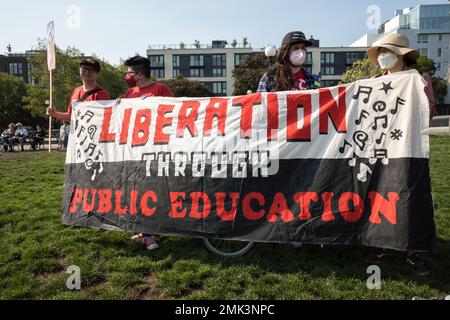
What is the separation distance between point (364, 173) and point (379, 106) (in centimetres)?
64

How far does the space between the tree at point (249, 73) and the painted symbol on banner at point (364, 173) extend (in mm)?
51033

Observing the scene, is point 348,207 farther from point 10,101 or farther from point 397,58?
point 10,101

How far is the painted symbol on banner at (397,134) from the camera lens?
3.39 metres

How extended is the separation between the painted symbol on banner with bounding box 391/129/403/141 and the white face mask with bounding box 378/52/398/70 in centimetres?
69

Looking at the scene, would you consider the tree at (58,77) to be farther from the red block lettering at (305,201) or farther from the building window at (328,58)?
the building window at (328,58)

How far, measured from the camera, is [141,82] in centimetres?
459

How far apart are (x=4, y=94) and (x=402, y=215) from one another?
5295 cm

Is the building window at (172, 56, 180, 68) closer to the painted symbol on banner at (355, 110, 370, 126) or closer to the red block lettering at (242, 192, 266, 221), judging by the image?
the red block lettering at (242, 192, 266, 221)

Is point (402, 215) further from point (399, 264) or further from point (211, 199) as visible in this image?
point (211, 199)

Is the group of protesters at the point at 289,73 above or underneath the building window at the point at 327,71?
underneath

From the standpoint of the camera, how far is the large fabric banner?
3.37 m

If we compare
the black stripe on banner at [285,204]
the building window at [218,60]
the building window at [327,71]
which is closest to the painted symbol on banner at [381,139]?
the black stripe on banner at [285,204]

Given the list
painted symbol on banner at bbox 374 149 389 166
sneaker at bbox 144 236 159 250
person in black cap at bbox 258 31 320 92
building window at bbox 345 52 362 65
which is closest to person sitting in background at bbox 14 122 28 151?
sneaker at bbox 144 236 159 250

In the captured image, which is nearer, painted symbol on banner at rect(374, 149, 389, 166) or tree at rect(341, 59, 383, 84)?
painted symbol on banner at rect(374, 149, 389, 166)
